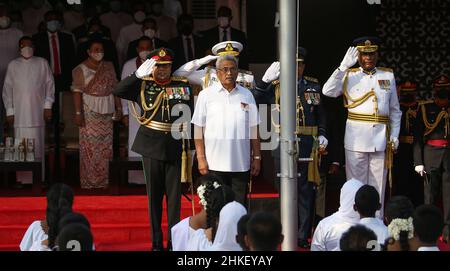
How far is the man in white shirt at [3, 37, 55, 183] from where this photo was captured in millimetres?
11864

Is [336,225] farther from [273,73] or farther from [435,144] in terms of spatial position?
[435,144]

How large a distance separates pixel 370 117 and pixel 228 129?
1544 millimetres

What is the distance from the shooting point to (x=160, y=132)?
9742 millimetres

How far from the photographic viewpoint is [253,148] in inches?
382

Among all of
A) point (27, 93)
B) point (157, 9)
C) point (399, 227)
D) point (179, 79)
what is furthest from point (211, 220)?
point (157, 9)

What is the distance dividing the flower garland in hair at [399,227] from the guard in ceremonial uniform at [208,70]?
2855 mm

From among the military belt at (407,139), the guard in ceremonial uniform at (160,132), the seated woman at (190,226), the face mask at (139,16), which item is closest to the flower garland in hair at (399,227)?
the seated woman at (190,226)

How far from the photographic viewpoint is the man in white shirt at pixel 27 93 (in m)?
11.9

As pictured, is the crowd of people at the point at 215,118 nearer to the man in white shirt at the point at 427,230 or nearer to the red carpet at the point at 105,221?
the man in white shirt at the point at 427,230

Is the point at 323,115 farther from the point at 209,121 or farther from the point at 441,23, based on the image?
the point at 441,23

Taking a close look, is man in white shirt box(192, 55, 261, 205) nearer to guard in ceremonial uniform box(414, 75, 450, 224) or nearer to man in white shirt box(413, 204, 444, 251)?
guard in ceremonial uniform box(414, 75, 450, 224)

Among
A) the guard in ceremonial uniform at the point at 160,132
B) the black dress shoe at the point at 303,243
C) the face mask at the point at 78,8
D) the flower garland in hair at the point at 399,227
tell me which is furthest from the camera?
the face mask at the point at 78,8
